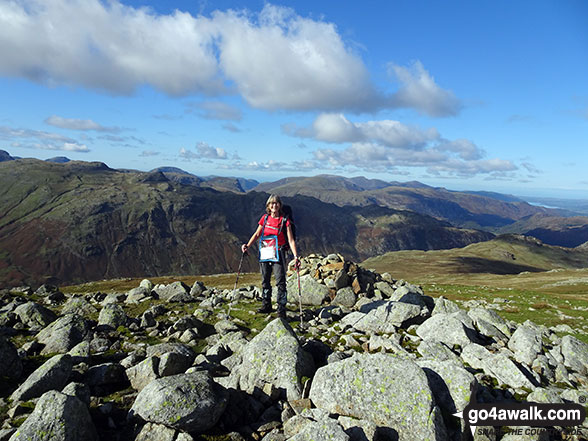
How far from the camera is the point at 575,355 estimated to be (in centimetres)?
1525

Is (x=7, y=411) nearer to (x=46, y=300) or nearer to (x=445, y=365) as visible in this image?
(x=445, y=365)

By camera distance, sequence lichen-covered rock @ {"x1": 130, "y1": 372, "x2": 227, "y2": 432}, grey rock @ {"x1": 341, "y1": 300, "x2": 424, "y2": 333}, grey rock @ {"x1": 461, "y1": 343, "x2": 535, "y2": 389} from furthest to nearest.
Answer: grey rock @ {"x1": 341, "y1": 300, "x2": 424, "y2": 333} < grey rock @ {"x1": 461, "y1": 343, "x2": 535, "y2": 389} < lichen-covered rock @ {"x1": 130, "y1": 372, "x2": 227, "y2": 432}

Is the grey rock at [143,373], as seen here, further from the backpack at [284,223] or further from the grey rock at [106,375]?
the backpack at [284,223]

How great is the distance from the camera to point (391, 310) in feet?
57.8

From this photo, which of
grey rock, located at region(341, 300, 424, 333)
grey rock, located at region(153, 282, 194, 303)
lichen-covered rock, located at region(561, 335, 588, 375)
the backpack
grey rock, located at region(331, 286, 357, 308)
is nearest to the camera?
lichen-covered rock, located at region(561, 335, 588, 375)

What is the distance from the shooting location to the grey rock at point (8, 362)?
34.0ft

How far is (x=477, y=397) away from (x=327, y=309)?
10.5 meters

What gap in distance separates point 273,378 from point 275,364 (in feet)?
1.39

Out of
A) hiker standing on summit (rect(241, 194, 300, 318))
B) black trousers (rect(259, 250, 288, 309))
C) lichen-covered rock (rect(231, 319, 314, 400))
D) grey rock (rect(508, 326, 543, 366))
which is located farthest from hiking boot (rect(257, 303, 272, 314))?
grey rock (rect(508, 326, 543, 366))

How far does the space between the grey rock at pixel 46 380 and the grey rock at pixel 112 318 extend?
7.05 metres

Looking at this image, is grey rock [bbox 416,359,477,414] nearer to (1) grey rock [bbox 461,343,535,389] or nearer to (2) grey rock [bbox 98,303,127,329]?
(1) grey rock [bbox 461,343,535,389]

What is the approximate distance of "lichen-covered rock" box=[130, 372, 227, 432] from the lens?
7.68 meters

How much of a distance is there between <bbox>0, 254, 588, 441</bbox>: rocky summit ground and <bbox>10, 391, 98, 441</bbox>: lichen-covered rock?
0.9 inches

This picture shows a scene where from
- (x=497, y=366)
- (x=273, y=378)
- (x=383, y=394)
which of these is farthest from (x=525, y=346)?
(x=273, y=378)
